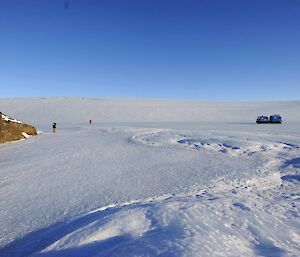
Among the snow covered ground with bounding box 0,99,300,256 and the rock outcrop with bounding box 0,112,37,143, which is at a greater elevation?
the rock outcrop with bounding box 0,112,37,143

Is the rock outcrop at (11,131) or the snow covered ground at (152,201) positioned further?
the rock outcrop at (11,131)

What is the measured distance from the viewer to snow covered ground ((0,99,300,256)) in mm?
3438

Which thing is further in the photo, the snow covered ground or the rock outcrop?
the rock outcrop

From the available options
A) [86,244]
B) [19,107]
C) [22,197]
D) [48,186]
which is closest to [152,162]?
[48,186]

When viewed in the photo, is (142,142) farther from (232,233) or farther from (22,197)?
(232,233)

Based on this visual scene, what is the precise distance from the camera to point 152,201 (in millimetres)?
5199

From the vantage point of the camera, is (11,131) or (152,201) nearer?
(152,201)

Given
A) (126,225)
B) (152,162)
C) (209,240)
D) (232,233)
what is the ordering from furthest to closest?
(152,162)
(126,225)
(232,233)
(209,240)

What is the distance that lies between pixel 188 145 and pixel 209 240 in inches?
309

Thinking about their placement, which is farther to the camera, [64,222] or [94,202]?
[94,202]

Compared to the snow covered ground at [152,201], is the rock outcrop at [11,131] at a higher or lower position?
higher

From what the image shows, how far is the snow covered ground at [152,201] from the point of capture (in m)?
3.44

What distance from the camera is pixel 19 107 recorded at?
54.3 metres

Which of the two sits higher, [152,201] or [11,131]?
[11,131]
